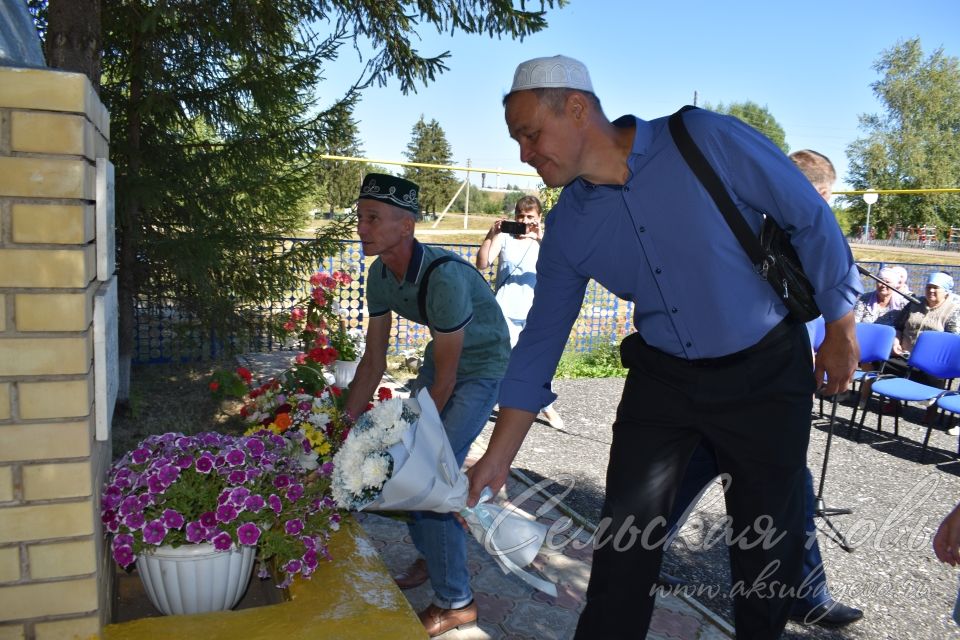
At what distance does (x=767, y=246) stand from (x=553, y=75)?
793 millimetres

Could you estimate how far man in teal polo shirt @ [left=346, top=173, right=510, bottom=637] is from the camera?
3135mm

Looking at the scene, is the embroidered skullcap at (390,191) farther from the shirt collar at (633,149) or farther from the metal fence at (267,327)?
the metal fence at (267,327)

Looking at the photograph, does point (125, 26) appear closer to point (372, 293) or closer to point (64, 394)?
point (372, 293)

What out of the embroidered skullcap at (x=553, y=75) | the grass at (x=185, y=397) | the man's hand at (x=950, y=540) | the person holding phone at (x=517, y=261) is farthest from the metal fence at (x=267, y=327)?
the man's hand at (x=950, y=540)

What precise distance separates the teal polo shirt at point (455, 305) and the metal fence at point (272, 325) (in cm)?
398

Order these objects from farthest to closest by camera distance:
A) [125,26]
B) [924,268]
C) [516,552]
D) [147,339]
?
[924,268], [147,339], [125,26], [516,552]

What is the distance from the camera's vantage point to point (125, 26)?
6.07 meters

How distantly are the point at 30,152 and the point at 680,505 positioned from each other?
2135 mm

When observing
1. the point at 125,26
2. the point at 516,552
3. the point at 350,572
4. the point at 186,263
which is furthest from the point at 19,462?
the point at 125,26

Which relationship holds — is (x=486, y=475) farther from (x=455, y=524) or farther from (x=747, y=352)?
(x=455, y=524)

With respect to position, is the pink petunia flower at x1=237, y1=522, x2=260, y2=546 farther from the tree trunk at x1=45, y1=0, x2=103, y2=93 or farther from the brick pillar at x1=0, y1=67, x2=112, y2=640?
the tree trunk at x1=45, y1=0, x2=103, y2=93

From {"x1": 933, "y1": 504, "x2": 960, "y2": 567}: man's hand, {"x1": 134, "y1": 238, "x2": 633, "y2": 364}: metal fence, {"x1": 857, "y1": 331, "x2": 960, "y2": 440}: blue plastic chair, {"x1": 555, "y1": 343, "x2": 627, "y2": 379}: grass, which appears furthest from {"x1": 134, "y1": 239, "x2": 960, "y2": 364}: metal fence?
{"x1": 933, "y1": 504, "x2": 960, "y2": 567}: man's hand

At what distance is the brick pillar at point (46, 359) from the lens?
1678 millimetres

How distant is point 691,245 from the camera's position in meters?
2.27
